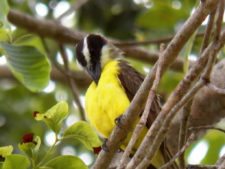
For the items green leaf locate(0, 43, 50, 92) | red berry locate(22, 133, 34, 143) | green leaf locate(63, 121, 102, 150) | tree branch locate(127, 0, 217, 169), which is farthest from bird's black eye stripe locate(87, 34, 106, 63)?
tree branch locate(127, 0, 217, 169)

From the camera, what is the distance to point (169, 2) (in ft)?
19.6

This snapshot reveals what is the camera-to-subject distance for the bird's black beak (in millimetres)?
4215

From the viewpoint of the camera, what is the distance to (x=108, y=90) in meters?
3.92

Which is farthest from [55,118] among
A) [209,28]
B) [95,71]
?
[95,71]

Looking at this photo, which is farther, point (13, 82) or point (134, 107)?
point (13, 82)

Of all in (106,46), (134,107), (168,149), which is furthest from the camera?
(106,46)

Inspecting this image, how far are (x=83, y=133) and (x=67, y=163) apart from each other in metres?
0.15

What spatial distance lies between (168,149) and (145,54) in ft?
5.57

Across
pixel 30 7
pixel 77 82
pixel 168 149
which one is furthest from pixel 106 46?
pixel 30 7

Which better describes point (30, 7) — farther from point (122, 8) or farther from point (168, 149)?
point (168, 149)

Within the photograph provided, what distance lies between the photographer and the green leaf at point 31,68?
3.21 m

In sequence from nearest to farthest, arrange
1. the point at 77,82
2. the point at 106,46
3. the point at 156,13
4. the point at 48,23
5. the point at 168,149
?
the point at 168,149, the point at 106,46, the point at 48,23, the point at 156,13, the point at 77,82

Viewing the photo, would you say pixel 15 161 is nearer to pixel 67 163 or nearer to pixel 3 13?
pixel 67 163

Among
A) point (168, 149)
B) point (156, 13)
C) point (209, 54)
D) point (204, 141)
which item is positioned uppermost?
point (156, 13)
